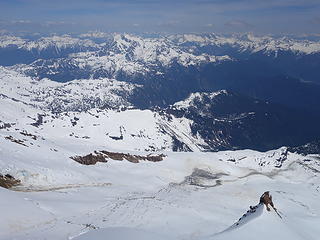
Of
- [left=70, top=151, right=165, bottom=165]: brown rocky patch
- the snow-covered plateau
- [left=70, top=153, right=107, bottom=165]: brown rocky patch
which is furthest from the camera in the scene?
[left=70, top=151, right=165, bottom=165]: brown rocky patch

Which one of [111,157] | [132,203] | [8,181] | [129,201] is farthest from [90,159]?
[132,203]

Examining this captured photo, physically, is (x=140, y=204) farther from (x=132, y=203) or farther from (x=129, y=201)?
(x=129, y=201)

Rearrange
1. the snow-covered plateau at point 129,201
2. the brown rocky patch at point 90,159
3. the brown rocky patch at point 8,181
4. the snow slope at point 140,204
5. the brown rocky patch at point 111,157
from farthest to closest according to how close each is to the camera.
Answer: the brown rocky patch at point 111,157
the brown rocky patch at point 90,159
the brown rocky patch at point 8,181
the snow-covered plateau at point 129,201
the snow slope at point 140,204

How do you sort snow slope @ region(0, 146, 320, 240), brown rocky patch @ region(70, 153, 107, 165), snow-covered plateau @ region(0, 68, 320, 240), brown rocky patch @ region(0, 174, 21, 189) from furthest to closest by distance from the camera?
brown rocky patch @ region(70, 153, 107, 165) < brown rocky patch @ region(0, 174, 21, 189) < snow-covered plateau @ region(0, 68, 320, 240) < snow slope @ region(0, 146, 320, 240)

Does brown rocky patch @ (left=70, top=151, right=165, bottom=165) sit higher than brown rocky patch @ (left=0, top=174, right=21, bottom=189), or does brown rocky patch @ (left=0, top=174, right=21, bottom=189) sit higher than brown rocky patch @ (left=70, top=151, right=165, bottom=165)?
brown rocky patch @ (left=0, top=174, right=21, bottom=189)

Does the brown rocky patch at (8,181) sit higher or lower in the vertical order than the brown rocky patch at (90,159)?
higher

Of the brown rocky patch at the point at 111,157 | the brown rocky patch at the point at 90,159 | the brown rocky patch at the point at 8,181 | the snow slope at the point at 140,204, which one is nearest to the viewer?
the snow slope at the point at 140,204

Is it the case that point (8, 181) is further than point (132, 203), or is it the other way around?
point (8, 181)

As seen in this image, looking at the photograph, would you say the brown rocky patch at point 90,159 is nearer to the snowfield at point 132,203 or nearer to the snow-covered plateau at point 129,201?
the snow-covered plateau at point 129,201

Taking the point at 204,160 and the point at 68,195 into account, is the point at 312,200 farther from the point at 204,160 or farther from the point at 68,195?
the point at 68,195

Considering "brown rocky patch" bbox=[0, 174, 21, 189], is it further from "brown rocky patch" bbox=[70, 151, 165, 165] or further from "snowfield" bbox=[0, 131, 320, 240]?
"brown rocky patch" bbox=[70, 151, 165, 165]

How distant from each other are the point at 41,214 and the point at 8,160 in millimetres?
38294

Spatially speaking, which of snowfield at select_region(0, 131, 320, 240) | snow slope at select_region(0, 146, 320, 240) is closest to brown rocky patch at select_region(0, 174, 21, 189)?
snowfield at select_region(0, 131, 320, 240)

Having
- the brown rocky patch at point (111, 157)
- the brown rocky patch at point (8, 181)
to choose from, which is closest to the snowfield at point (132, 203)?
the brown rocky patch at point (8, 181)
